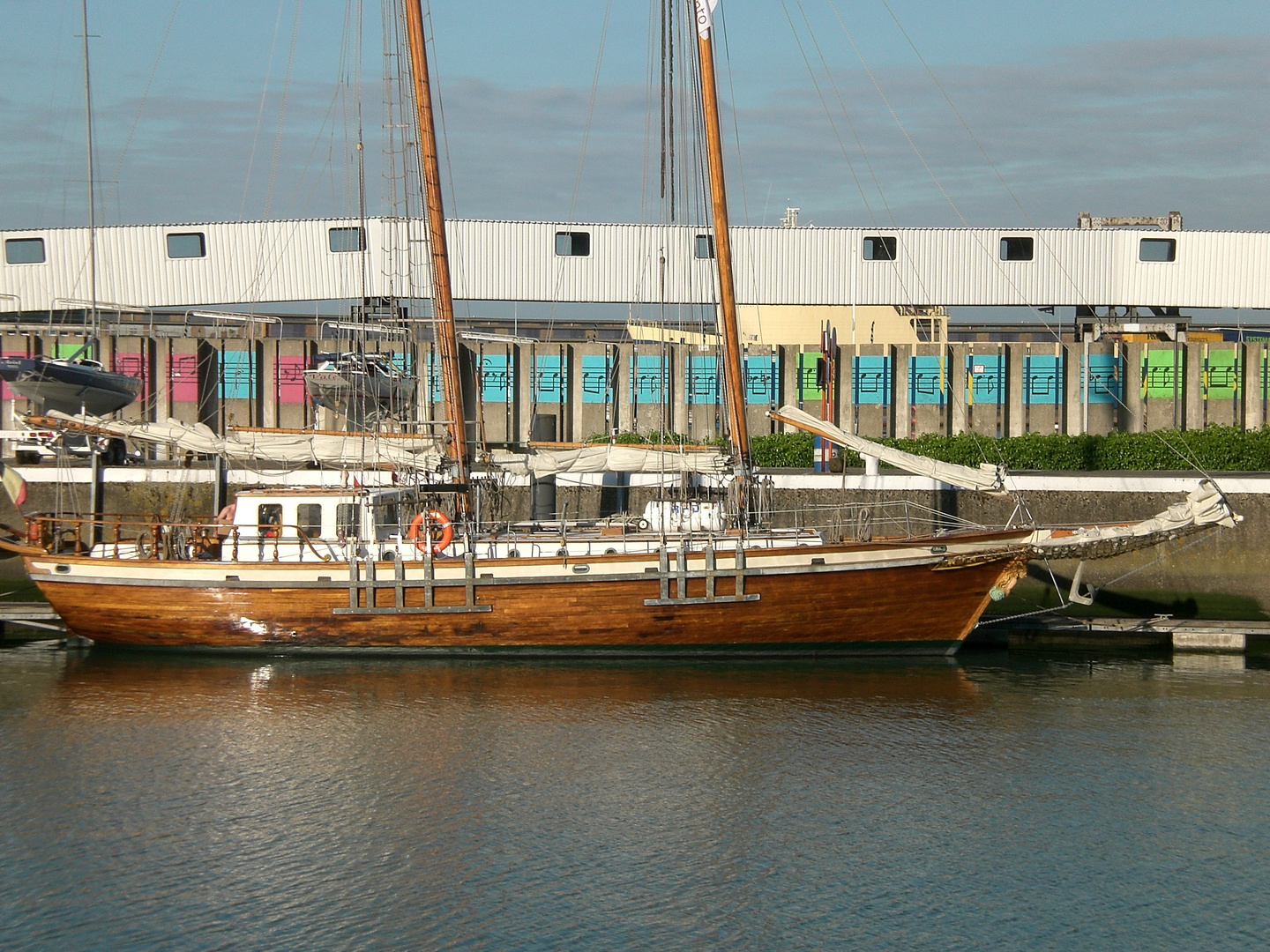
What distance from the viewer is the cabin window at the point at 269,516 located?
23359 millimetres

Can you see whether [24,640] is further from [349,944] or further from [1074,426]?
[1074,426]

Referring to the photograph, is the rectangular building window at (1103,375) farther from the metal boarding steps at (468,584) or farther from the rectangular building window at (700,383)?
the metal boarding steps at (468,584)

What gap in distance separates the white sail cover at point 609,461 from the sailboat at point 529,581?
127cm

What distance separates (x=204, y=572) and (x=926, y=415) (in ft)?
75.1

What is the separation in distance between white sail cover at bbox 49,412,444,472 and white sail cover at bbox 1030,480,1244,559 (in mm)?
11779

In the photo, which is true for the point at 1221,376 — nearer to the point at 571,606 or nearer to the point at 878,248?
the point at 878,248

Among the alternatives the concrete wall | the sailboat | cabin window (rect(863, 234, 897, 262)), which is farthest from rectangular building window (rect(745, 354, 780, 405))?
the sailboat

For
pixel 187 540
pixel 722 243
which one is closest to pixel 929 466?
pixel 722 243

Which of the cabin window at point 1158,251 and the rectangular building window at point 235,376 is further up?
the cabin window at point 1158,251

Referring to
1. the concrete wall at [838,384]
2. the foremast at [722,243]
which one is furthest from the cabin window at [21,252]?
the foremast at [722,243]

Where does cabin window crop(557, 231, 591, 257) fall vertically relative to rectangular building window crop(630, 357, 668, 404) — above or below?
above

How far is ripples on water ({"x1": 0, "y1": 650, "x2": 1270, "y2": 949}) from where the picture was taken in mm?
12445

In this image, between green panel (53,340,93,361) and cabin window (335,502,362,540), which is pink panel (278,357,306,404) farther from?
cabin window (335,502,362,540)

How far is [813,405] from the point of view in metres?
37.8
